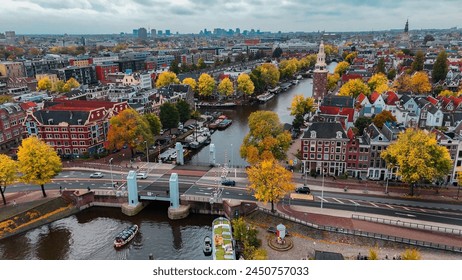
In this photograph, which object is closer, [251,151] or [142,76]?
[251,151]

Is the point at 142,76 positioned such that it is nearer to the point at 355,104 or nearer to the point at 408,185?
the point at 355,104

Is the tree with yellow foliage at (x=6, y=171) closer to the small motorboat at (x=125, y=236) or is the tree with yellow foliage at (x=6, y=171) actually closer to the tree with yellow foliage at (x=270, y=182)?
the small motorboat at (x=125, y=236)

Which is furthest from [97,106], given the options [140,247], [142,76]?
[142,76]

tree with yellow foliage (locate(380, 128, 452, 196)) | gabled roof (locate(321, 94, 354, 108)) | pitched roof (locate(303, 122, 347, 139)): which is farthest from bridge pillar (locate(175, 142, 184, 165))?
gabled roof (locate(321, 94, 354, 108))

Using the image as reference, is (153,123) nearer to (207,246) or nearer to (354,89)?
(207,246)

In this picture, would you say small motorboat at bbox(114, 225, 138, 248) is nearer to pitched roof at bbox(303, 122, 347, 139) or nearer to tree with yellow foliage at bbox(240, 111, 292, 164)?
tree with yellow foliage at bbox(240, 111, 292, 164)

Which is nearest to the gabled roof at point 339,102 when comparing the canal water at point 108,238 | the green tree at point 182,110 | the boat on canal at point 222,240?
the green tree at point 182,110
